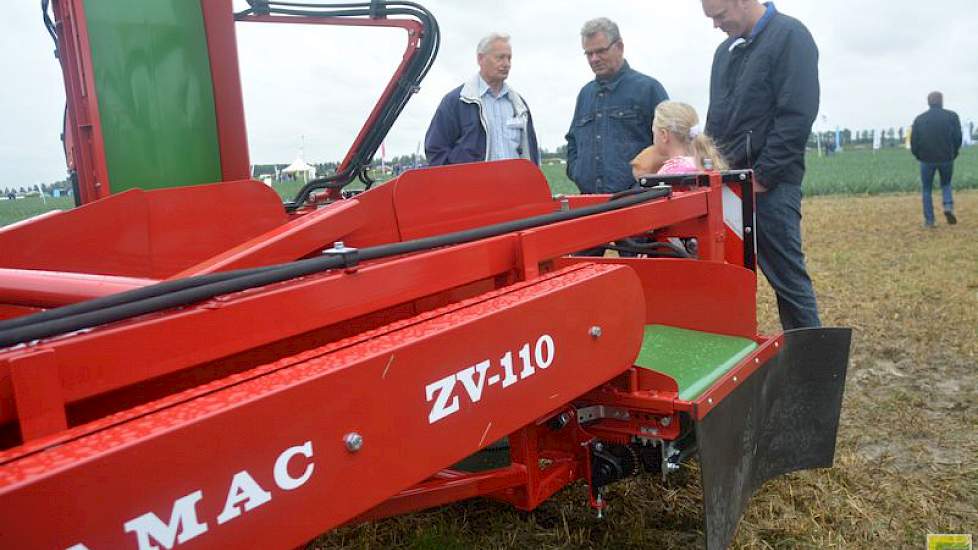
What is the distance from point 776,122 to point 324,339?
2681 mm

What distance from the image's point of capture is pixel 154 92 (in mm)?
2812

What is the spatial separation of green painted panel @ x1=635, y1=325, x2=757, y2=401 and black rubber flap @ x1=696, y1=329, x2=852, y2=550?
0.10 metres

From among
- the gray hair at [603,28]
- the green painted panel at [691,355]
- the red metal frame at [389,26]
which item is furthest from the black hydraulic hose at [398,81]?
the green painted panel at [691,355]

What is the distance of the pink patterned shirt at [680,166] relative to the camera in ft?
10.8

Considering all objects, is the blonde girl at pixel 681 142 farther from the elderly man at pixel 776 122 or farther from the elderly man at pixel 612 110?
the elderly man at pixel 612 110

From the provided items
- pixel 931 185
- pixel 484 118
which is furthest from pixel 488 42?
pixel 931 185

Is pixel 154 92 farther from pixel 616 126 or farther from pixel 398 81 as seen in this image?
pixel 616 126

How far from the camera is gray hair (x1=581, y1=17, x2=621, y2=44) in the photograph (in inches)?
165

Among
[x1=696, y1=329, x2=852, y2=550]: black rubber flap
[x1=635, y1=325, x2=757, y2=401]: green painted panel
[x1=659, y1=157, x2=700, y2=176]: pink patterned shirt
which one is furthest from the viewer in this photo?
[x1=659, y1=157, x2=700, y2=176]: pink patterned shirt

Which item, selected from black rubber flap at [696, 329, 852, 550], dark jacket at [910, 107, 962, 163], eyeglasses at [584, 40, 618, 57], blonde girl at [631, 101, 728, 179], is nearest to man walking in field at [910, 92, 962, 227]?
dark jacket at [910, 107, 962, 163]

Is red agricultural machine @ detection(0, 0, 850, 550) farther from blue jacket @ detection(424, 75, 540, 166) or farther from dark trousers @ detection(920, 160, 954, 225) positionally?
dark trousers @ detection(920, 160, 954, 225)

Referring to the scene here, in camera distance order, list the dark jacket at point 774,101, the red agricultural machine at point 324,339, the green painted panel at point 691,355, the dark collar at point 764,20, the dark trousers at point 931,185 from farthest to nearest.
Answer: the dark trousers at point 931,185
the dark collar at point 764,20
the dark jacket at point 774,101
the green painted panel at point 691,355
the red agricultural machine at point 324,339

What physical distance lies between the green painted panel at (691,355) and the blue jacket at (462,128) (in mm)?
1738

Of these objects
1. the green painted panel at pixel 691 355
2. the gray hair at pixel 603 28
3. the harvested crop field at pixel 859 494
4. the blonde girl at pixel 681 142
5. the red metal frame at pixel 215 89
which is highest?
the gray hair at pixel 603 28
